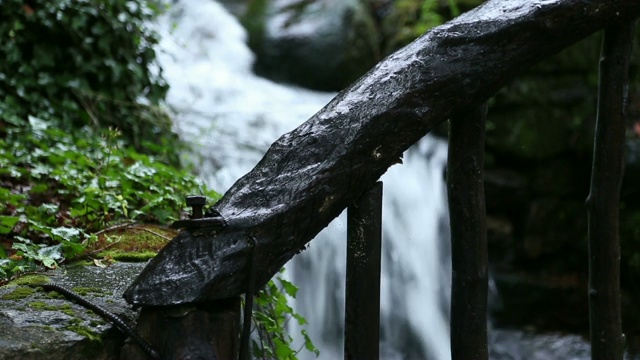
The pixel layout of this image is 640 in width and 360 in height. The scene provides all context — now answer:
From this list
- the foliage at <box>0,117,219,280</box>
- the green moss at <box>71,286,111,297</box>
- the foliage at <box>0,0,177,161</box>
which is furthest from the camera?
the foliage at <box>0,0,177,161</box>

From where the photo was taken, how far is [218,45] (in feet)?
27.5

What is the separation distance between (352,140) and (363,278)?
0.34m

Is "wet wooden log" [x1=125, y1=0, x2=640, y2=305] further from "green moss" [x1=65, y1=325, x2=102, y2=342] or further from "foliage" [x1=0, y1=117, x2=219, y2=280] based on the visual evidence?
"foliage" [x1=0, y1=117, x2=219, y2=280]

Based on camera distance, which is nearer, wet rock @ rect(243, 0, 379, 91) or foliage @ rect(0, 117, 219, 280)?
foliage @ rect(0, 117, 219, 280)

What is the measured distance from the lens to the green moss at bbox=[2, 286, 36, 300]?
190 cm

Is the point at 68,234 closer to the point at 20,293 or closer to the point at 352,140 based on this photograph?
the point at 20,293

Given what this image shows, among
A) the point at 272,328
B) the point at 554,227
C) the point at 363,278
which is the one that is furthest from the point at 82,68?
the point at 554,227

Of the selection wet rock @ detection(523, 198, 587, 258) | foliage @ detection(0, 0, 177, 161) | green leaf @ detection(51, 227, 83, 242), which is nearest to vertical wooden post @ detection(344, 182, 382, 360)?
green leaf @ detection(51, 227, 83, 242)

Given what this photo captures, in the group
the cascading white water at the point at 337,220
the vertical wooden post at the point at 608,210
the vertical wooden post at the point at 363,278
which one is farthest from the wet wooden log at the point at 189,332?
the cascading white water at the point at 337,220

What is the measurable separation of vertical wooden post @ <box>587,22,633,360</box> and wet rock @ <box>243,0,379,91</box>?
5398 mm

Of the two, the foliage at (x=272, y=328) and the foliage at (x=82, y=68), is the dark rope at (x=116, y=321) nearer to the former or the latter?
the foliage at (x=272, y=328)

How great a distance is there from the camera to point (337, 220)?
4.77 m

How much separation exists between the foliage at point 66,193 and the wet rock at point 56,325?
1.36 ft

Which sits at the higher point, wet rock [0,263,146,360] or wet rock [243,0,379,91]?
wet rock [243,0,379,91]
